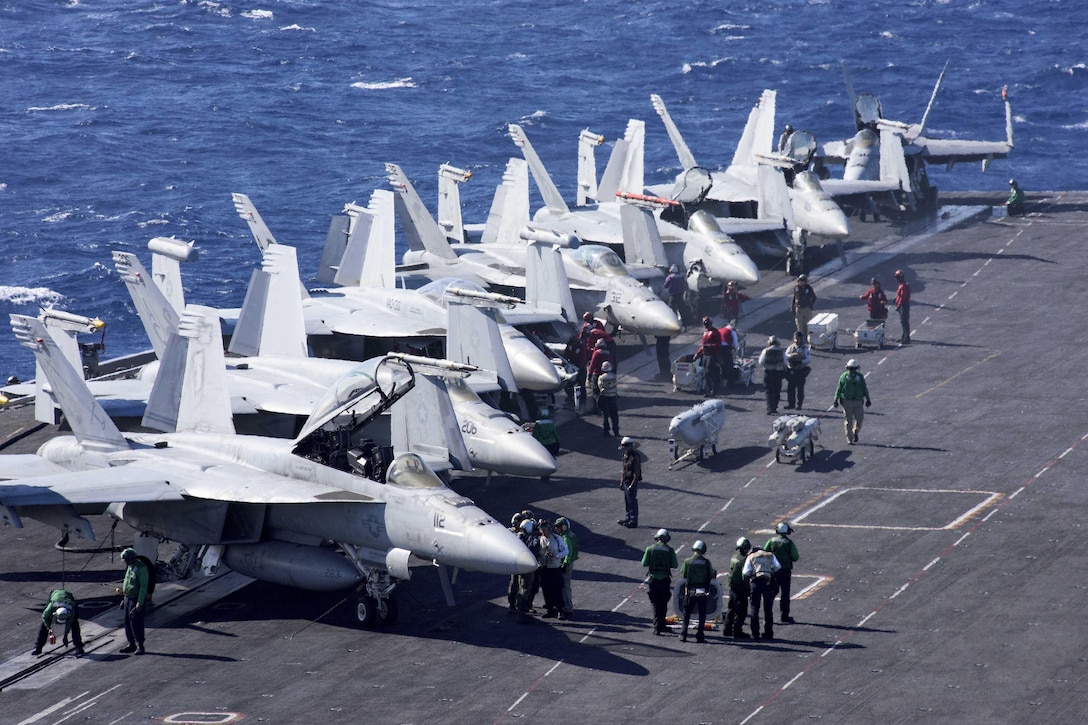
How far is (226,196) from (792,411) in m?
48.4

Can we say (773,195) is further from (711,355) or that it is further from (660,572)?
(660,572)

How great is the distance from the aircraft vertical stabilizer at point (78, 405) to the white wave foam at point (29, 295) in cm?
3388

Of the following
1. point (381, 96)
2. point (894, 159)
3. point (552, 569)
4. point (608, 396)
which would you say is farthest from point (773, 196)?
point (381, 96)

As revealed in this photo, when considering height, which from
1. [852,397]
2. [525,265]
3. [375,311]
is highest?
[525,265]

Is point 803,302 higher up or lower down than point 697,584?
higher up

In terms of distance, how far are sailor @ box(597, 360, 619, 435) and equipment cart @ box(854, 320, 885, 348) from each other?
27.6 ft

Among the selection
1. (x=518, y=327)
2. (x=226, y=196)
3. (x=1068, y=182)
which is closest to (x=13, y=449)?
(x=518, y=327)

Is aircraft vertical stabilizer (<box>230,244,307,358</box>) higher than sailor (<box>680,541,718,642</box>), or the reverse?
aircraft vertical stabilizer (<box>230,244,307,358</box>)

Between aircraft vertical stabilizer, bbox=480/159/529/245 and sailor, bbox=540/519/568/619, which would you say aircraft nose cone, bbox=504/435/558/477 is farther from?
aircraft vertical stabilizer, bbox=480/159/529/245

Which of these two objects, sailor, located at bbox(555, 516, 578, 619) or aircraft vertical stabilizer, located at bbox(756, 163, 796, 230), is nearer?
sailor, located at bbox(555, 516, 578, 619)

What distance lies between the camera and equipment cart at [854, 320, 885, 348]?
38594mm

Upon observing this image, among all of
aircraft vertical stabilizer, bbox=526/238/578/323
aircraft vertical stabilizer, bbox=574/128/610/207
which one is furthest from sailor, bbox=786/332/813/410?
aircraft vertical stabilizer, bbox=574/128/610/207

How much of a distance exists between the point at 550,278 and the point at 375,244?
661 cm

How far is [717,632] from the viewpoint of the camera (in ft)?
75.3
